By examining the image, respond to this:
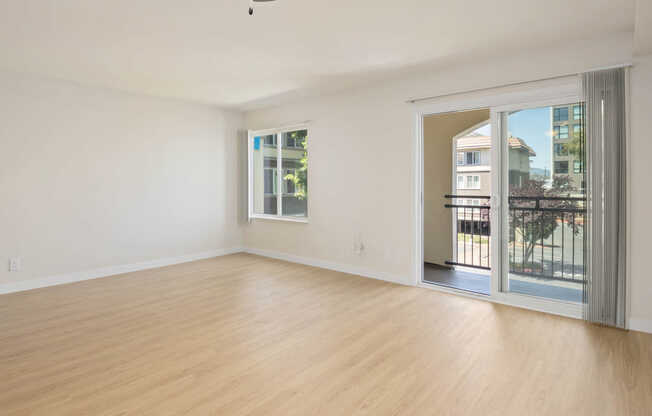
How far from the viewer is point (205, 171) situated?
20.0ft

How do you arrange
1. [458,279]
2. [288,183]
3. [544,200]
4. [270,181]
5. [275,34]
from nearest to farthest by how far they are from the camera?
[275,34]
[544,200]
[458,279]
[288,183]
[270,181]

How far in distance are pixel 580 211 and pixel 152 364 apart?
12.3 ft

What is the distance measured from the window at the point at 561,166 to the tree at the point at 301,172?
3.30 m

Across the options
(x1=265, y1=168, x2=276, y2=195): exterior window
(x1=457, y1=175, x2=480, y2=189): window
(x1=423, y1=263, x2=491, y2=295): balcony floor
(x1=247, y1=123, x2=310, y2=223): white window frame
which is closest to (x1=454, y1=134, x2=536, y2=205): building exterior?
(x1=457, y1=175, x2=480, y2=189): window

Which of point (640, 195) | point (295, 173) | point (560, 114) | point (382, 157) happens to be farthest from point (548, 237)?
point (295, 173)

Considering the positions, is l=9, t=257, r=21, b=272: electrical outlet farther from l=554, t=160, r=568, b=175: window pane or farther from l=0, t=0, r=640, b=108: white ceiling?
l=554, t=160, r=568, b=175: window pane

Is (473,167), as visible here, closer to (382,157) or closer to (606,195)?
(382,157)

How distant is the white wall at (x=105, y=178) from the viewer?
13.9 feet

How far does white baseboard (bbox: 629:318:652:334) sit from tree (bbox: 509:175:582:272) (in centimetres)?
83

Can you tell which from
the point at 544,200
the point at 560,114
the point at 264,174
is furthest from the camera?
the point at 264,174

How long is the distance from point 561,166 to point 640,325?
146 cm

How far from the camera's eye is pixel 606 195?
10.1 feet

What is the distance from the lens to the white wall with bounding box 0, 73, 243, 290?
13.9ft

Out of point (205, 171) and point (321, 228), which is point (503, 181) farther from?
point (205, 171)
